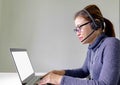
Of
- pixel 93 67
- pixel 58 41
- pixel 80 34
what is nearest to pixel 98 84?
pixel 93 67

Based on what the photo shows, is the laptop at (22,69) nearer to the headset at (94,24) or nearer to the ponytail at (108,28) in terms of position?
the headset at (94,24)

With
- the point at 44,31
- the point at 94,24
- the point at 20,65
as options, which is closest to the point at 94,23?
the point at 94,24

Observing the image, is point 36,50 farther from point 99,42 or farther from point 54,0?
point 99,42

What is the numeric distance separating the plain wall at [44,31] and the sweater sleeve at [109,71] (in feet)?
5.00

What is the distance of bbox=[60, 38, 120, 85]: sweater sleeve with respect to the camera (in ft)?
3.27

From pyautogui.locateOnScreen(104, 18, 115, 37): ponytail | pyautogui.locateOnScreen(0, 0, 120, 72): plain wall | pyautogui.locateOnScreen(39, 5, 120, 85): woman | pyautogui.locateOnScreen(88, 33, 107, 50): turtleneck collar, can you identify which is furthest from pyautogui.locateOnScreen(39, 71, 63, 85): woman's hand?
pyautogui.locateOnScreen(0, 0, 120, 72): plain wall

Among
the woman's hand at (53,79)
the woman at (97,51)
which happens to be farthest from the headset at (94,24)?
the woman's hand at (53,79)

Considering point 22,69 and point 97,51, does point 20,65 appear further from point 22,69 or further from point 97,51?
point 97,51

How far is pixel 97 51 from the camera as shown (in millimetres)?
1194

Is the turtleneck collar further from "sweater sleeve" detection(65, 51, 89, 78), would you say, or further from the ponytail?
"sweater sleeve" detection(65, 51, 89, 78)

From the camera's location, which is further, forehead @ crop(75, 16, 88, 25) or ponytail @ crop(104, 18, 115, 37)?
ponytail @ crop(104, 18, 115, 37)

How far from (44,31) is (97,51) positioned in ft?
4.87

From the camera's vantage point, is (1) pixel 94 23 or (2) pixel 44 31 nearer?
(1) pixel 94 23

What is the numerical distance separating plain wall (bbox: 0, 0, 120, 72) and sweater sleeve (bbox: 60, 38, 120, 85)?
5.00 ft
